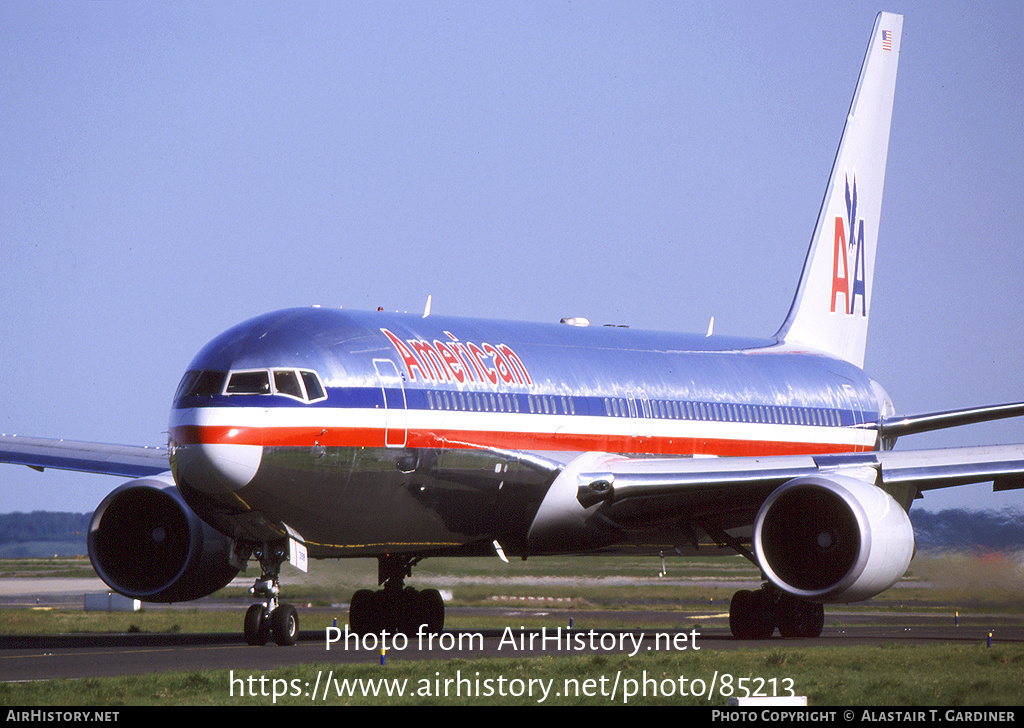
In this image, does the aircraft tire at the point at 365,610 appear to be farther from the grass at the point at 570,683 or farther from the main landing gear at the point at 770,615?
the grass at the point at 570,683

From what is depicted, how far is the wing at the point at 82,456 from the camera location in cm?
2228

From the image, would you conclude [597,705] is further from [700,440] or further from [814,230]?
[814,230]

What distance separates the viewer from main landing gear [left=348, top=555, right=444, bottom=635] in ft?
72.1

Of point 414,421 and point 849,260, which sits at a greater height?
point 849,260

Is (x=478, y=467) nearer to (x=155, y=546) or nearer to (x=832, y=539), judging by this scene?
(x=832, y=539)

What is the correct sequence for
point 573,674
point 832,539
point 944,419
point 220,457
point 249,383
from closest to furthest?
point 573,674 < point 220,457 < point 249,383 < point 832,539 < point 944,419

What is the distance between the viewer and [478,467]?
1947 centimetres

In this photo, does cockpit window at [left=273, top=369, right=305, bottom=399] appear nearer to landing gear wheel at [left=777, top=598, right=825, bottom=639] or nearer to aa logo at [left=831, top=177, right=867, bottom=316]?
landing gear wheel at [left=777, top=598, right=825, bottom=639]

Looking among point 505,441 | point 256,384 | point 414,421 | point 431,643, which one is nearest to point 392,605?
point 431,643

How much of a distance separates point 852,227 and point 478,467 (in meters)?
14.0

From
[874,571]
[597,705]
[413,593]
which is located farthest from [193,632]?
[597,705]

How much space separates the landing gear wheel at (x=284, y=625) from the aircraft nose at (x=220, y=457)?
6.32 ft

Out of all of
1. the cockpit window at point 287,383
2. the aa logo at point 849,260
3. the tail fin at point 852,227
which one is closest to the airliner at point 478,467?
the cockpit window at point 287,383

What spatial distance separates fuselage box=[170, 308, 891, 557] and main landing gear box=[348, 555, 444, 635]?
1779 millimetres
